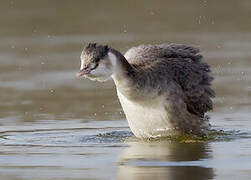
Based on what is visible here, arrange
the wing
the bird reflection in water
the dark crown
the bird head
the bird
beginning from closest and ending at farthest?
the bird reflection in water
the bird head
the dark crown
the bird
the wing

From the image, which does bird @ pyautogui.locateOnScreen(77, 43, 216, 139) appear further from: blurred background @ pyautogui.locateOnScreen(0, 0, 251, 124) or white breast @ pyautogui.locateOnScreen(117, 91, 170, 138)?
blurred background @ pyautogui.locateOnScreen(0, 0, 251, 124)

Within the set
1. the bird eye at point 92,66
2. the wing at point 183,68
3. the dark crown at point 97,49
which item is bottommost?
the wing at point 183,68

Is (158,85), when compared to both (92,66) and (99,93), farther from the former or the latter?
(99,93)

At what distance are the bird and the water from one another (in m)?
0.32

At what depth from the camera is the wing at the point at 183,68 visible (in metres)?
12.5

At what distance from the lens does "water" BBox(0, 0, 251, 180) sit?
10422 millimetres

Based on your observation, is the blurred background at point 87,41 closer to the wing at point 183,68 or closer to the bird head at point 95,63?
the wing at point 183,68

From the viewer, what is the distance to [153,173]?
9.87m

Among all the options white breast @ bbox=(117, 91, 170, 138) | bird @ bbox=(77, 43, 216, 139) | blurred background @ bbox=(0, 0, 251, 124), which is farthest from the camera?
blurred background @ bbox=(0, 0, 251, 124)

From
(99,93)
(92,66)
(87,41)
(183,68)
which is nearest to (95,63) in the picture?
(92,66)

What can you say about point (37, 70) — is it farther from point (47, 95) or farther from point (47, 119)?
point (47, 119)

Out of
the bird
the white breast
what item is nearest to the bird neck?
the bird

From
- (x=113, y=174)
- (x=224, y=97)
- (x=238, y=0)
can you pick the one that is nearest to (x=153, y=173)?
(x=113, y=174)

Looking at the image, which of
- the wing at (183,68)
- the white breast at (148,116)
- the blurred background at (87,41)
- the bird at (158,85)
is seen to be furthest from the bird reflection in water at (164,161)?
the blurred background at (87,41)
